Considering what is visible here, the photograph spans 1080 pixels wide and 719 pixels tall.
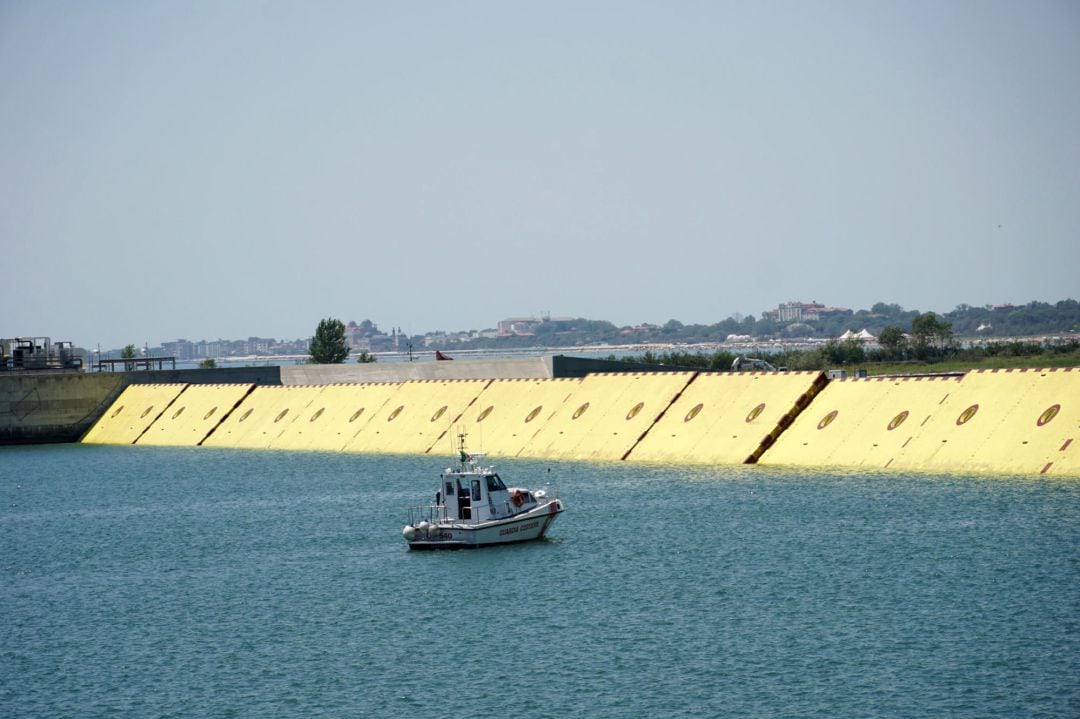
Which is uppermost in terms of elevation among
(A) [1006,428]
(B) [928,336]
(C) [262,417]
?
(B) [928,336]

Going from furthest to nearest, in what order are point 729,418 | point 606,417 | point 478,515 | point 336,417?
point 336,417 < point 606,417 < point 729,418 < point 478,515

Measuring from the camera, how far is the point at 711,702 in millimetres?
29297

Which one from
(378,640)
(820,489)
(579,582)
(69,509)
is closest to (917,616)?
(579,582)

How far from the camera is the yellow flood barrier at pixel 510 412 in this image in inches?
2798

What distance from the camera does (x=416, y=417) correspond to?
78.4m

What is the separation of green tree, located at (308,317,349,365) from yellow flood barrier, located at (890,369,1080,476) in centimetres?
10646

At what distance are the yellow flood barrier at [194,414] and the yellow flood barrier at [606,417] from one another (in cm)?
2736

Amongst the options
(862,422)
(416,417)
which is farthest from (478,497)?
(416,417)

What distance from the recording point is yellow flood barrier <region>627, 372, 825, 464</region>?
202ft

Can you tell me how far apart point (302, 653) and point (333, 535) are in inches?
629

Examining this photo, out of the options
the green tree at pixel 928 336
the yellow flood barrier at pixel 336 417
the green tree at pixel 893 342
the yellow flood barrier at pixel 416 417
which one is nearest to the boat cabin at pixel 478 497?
the yellow flood barrier at pixel 416 417

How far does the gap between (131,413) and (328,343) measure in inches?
2497

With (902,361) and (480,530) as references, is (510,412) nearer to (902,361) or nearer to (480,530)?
(480,530)

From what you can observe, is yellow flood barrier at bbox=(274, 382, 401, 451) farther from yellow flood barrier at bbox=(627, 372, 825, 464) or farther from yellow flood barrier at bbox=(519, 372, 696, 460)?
yellow flood barrier at bbox=(627, 372, 825, 464)
